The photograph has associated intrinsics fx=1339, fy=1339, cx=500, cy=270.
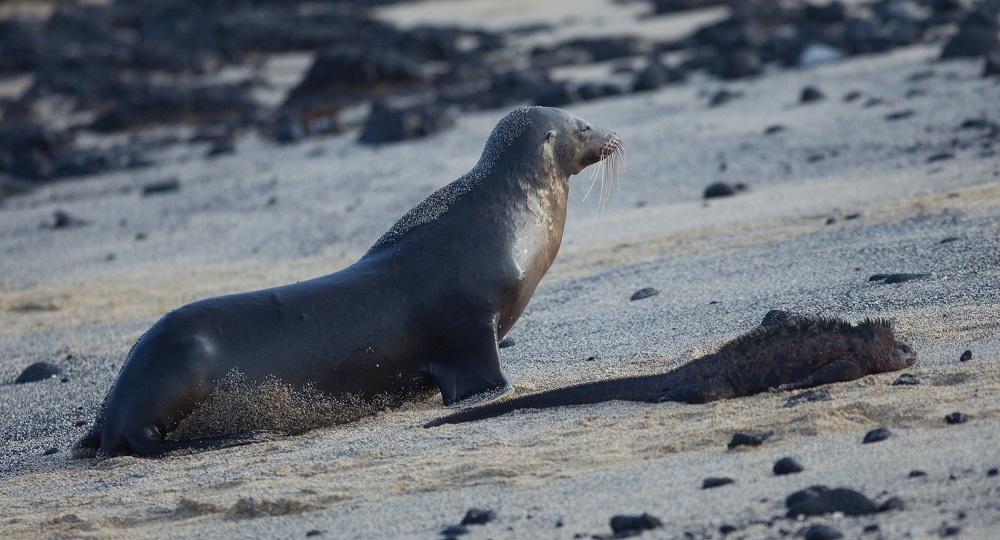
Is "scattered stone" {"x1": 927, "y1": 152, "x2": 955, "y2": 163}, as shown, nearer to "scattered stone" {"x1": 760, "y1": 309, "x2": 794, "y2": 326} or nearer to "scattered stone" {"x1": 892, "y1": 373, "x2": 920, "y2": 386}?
"scattered stone" {"x1": 760, "y1": 309, "x2": 794, "y2": 326}

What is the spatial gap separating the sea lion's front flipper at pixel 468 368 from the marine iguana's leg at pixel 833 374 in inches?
50.0

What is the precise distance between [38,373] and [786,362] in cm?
409

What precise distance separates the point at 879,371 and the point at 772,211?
4.25 meters

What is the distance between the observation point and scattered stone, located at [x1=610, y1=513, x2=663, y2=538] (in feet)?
11.5

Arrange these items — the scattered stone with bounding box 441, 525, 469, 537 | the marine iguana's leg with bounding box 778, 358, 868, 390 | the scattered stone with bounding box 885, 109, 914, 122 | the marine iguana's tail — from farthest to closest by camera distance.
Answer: the scattered stone with bounding box 885, 109, 914, 122, the marine iguana's tail, the marine iguana's leg with bounding box 778, 358, 868, 390, the scattered stone with bounding box 441, 525, 469, 537

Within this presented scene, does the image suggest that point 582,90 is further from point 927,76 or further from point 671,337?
point 671,337

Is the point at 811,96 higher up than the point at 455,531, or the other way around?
the point at 455,531

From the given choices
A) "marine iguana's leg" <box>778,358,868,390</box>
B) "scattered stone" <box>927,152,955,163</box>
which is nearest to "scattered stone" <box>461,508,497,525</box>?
"marine iguana's leg" <box>778,358,868,390</box>

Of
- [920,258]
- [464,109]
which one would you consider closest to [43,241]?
[464,109]

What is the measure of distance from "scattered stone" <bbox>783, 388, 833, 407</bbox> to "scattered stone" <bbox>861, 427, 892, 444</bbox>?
18.3 inches

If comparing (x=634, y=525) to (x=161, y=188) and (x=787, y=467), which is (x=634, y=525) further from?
(x=161, y=188)

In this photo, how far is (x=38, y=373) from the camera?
697cm

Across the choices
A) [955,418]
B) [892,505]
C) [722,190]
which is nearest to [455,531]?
[892,505]

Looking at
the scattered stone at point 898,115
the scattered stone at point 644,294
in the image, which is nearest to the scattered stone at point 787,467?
the scattered stone at point 644,294
